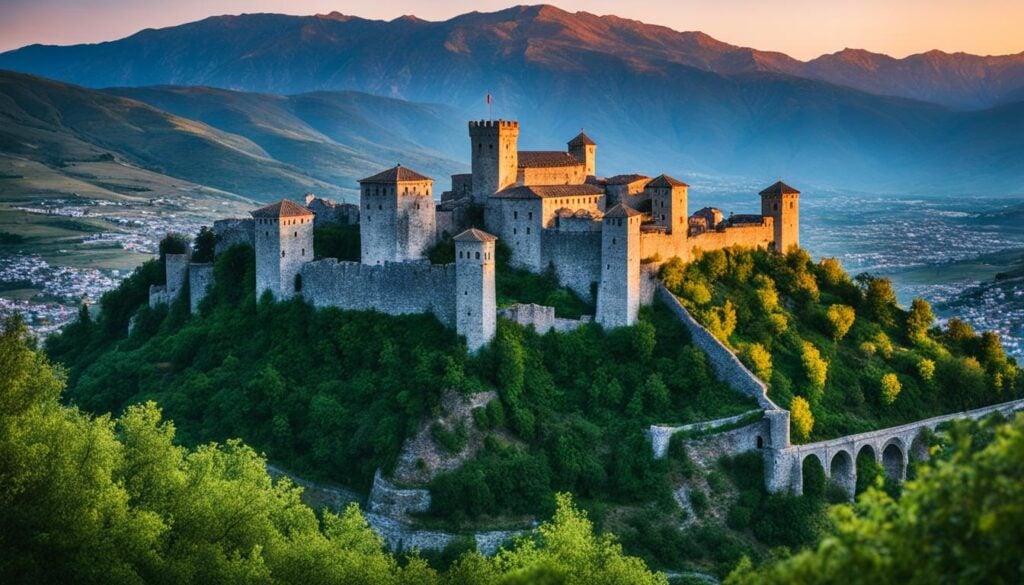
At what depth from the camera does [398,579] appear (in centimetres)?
3281

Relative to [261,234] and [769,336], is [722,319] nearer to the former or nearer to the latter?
[769,336]

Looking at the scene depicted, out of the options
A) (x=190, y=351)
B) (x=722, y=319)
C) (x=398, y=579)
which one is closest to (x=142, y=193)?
(x=190, y=351)

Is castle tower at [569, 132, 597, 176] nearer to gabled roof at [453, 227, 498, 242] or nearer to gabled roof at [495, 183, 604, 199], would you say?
gabled roof at [495, 183, 604, 199]

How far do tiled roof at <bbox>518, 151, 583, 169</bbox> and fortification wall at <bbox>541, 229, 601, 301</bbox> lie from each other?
239 inches

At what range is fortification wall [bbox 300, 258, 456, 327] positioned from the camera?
4938cm

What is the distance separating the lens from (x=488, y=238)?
47.6 m

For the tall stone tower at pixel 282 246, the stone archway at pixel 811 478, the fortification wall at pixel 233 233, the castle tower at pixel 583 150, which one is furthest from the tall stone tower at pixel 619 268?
the fortification wall at pixel 233 233

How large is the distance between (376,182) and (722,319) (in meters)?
17.3

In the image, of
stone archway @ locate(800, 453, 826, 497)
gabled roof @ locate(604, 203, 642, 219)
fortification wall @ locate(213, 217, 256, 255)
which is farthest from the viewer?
fortification wall @ locate(213, 217, 256, 255)

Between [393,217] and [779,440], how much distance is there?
65.7ft

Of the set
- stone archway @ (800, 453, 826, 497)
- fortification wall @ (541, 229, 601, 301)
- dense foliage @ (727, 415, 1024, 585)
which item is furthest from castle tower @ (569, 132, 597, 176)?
dense foliage @ (727, 415, 1024, 585)

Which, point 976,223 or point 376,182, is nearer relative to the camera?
point 376,182

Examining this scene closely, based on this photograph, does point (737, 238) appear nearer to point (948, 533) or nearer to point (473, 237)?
point (473, 237)

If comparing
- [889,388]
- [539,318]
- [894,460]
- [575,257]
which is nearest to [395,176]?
[575,257]
